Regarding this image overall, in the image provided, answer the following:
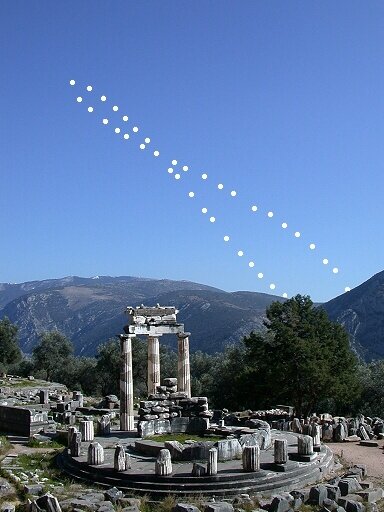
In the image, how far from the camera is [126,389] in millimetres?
34094

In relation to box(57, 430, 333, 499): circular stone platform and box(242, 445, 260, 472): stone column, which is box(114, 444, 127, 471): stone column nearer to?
box(57, 430, 333, 499): circular stone platform

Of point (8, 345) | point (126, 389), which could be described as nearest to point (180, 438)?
point (126, 389)

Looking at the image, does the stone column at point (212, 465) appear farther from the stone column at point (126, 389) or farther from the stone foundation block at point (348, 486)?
the stone column at point (126, 389)

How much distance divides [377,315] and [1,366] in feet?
346

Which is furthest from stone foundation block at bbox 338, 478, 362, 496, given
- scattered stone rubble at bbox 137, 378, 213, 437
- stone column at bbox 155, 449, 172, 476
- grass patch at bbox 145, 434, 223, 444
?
scattered stone rubble at bbox 137, 378, 213, 437

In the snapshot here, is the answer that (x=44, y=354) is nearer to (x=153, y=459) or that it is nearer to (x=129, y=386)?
(x=129, y=386)

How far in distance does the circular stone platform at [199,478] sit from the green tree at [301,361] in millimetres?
19524

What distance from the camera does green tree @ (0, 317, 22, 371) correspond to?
79.6 m

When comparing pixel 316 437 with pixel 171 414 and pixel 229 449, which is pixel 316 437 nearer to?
pixel 229 449

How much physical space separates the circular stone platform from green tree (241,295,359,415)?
64.1 feet

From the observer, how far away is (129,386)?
113ft

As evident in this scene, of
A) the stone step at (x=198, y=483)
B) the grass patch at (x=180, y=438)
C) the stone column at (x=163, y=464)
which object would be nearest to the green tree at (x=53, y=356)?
the grass patch at (x=180, y=438)

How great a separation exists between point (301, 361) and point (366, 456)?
53.6 ft

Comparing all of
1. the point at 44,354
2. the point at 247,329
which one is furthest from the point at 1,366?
the point at 247,329
